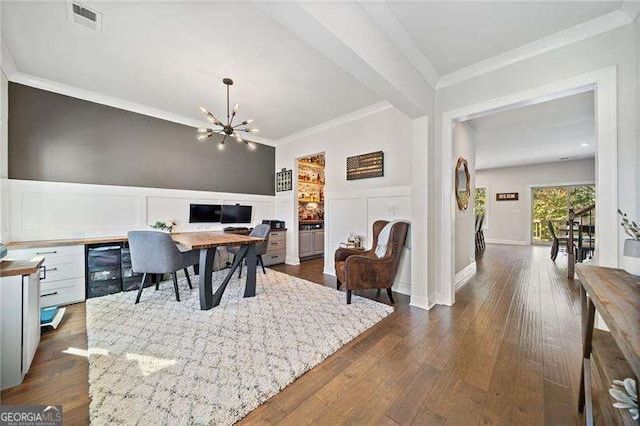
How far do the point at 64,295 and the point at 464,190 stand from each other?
5.74 m

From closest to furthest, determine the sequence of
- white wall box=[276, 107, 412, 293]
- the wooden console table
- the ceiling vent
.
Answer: the wooden console table < the ceiling vent < white wall box=[276, 107, 412, 293]

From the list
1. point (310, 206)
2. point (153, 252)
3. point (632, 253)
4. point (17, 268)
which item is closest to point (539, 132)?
point (632, 253)

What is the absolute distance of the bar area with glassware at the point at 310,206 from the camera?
17.8 feet

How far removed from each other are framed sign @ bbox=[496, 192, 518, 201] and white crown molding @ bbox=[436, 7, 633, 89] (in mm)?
7456

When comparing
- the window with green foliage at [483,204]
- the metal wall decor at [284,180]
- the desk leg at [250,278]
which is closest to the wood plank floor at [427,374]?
the desk leg at [250,278]

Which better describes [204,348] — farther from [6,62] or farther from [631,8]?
[631,8]

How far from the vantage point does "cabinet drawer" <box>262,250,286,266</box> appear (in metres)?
4.77

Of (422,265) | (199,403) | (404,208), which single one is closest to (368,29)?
(404,208)

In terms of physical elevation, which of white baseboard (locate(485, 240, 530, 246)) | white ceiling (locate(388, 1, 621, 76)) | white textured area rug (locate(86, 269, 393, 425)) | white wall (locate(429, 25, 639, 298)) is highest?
white ceiling (locate(388, 1, 621, 76))

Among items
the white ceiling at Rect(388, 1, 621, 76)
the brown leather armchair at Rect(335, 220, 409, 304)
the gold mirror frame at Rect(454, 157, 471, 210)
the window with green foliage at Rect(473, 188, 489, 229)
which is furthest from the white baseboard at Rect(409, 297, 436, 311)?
the window with green foliage at Rect(473, 188, 489, 229)

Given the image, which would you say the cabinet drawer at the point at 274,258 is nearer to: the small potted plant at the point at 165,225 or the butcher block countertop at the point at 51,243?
the small potted plant at the point at 165,225

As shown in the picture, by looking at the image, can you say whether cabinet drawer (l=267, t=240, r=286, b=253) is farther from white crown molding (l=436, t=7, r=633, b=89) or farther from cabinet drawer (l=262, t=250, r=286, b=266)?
white crown molding (l=436, t=7, r=633, b=89)

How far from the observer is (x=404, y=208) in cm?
333

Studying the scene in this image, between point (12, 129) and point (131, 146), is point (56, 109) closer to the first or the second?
point (12, 129)
